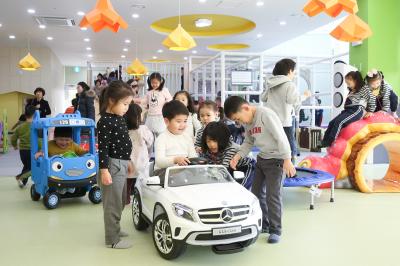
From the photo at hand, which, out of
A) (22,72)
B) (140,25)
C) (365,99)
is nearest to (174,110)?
(365,99)

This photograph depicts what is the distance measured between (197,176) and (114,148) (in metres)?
0.72

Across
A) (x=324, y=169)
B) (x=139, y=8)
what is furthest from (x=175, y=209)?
(x=139, y=8)

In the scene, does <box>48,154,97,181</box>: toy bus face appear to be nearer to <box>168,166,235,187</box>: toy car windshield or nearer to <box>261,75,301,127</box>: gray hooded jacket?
<box>168,166,235,187</box>: toy car windshield

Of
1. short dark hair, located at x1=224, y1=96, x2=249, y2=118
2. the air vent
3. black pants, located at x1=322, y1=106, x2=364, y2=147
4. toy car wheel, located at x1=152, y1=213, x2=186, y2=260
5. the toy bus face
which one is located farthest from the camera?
the air vent

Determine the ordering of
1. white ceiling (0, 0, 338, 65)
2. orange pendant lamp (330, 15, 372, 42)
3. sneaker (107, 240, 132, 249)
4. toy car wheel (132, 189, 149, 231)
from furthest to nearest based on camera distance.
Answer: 1. white ceiling (0, 0, 338, 65)
2. orange pendant lamp (330, 15, 372, 42)
3. toy car wheel (132, 189, 149, 231)
4. sneaker (107, 240, 132, 249)

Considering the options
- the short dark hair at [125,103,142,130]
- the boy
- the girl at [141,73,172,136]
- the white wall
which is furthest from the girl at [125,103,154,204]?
the white wall

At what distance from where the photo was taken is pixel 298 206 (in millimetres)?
4727

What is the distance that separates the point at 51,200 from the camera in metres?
4.54

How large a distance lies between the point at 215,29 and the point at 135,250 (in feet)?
39.0

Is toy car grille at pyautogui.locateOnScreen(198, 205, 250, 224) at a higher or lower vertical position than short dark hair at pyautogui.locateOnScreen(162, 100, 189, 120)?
lower

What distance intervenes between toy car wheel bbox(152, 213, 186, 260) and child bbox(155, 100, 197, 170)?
2.08 feet

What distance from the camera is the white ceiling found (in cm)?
980

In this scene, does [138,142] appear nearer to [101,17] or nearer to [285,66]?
[101,17]

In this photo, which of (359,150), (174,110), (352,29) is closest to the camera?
(174,110)
